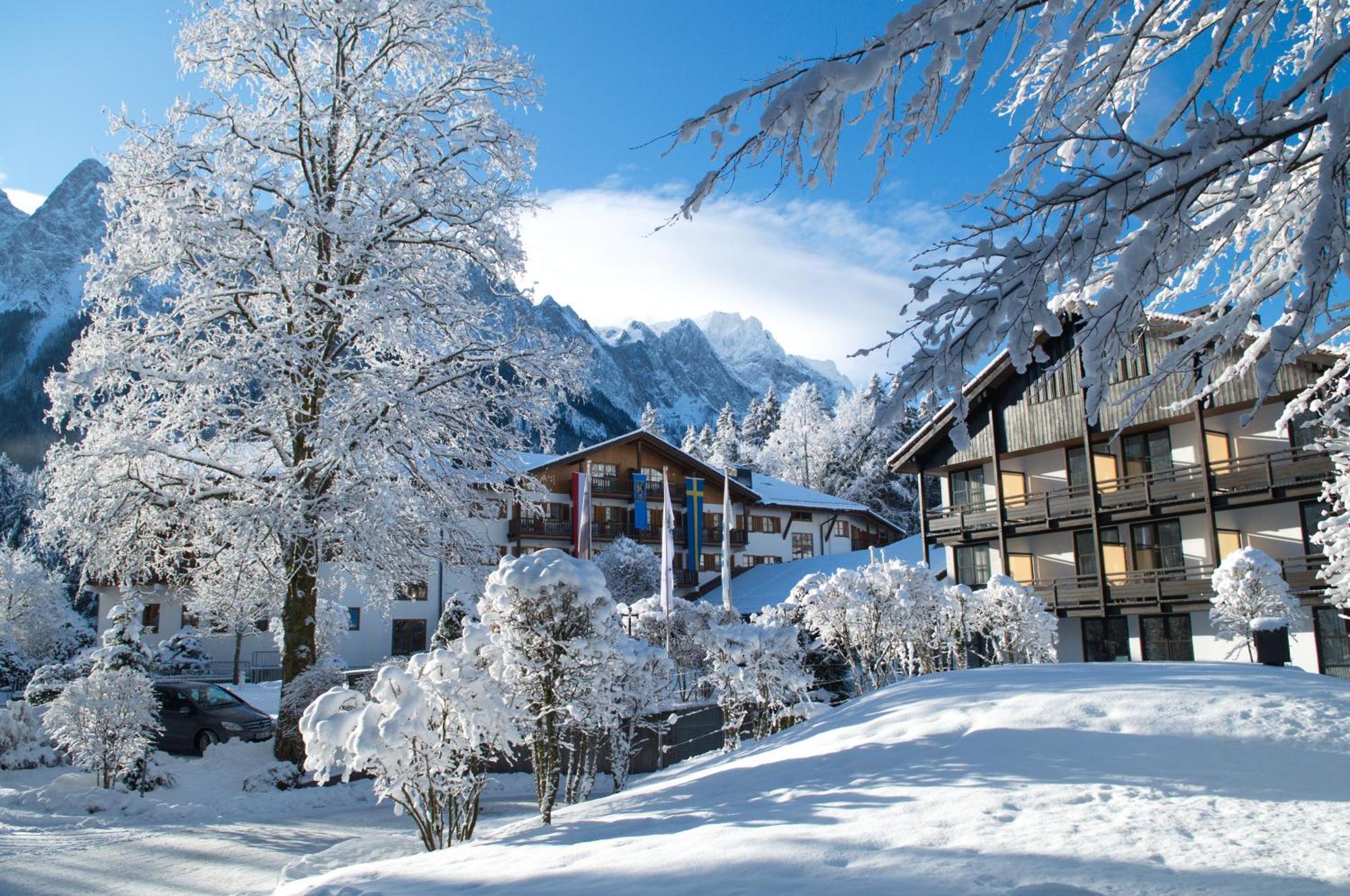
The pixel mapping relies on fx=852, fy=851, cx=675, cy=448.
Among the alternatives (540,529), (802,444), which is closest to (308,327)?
(540,529)

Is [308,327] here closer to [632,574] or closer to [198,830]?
[198,830]

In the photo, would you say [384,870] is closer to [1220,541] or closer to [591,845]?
[591,845]

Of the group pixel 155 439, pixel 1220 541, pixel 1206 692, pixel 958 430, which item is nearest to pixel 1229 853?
pixel 958 430

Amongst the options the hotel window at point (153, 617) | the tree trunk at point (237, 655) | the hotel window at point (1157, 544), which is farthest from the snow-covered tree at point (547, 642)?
the hotel window at point (153, 617)

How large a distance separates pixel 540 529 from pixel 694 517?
28.4ft

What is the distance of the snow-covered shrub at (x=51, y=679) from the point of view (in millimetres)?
17973

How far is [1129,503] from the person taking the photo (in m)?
25.0

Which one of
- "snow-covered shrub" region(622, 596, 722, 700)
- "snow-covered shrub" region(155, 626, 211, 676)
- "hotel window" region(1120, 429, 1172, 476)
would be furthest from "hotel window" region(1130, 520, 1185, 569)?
"snow-covered shrub" region(155, 626, 211, 676)

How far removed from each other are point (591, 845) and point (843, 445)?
2573 inches

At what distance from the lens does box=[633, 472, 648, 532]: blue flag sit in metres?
47.2

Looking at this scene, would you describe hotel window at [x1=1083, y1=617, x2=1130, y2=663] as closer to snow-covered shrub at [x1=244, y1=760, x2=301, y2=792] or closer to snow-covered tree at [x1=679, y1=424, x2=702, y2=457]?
snow-covered shrub at [x1=244, y1=760, x2=301, y2=792]

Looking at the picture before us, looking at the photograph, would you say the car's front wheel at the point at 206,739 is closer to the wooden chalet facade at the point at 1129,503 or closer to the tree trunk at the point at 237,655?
the tree trunk at the point at 237,655

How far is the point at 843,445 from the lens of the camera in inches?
2753

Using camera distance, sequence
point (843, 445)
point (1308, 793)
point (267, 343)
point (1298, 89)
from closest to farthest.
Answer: point (1298, 89)
point (1308, 793)
point (267, 343)
point (843, 445)
